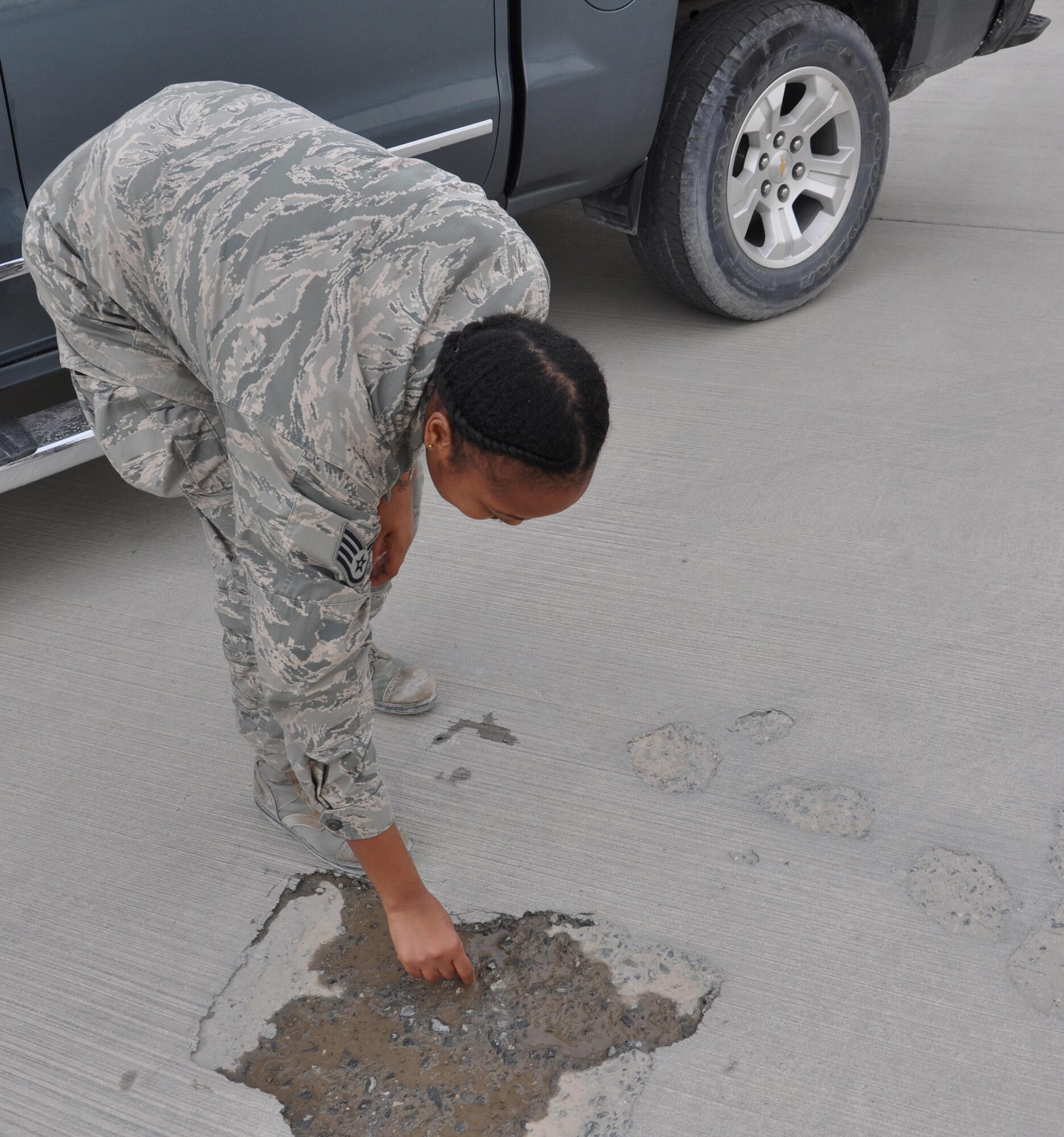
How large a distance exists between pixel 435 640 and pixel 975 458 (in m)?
1.44

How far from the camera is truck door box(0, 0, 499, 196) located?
205cm

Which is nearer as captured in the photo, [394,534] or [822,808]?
[394,534]

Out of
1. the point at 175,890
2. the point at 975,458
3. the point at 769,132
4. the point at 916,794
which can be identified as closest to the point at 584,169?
the point at 769,132

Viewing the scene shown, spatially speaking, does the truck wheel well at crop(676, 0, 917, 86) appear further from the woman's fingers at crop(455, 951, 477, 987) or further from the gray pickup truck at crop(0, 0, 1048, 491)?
the woman's fingers at crop(455, 951, 477, 987)

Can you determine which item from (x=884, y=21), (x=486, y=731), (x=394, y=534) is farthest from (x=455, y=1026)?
(x=884, y=21)

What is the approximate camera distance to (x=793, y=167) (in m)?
3.30

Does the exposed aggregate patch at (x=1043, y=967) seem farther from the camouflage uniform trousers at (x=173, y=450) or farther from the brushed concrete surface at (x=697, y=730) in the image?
the camouflage uniform trousers at (x=173, y=450)

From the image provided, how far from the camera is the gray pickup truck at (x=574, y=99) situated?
6.95 ft

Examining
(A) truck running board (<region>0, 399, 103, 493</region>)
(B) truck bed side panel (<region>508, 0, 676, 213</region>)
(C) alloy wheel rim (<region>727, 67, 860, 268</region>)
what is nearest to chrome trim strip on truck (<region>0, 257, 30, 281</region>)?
(A) truck running board (<region>0, 399, 103, 493</region>)

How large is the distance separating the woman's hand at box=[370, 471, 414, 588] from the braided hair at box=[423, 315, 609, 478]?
46 cm

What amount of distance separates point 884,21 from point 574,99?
4.29ft

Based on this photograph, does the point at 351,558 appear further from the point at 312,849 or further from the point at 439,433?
the point at 312,849

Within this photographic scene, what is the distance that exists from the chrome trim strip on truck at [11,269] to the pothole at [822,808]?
1.69 m

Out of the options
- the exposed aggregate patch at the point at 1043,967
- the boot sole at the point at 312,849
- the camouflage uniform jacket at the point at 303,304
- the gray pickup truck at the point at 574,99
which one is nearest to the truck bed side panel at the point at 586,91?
the gray pickup truck at the point at 574,99
